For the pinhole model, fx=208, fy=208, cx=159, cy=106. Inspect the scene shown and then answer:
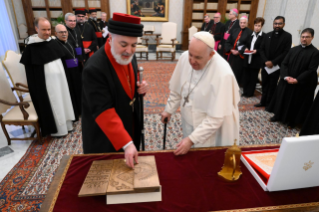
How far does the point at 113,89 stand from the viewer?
1.57 m

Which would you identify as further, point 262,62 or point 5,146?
point 262,62

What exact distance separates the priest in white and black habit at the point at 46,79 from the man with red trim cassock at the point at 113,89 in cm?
185

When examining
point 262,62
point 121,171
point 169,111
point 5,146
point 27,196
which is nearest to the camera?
point 121,171

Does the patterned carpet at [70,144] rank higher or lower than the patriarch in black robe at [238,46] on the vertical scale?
lower

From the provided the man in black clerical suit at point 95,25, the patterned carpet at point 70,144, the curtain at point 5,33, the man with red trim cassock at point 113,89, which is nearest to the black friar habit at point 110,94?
the man with red trim cassock at point 113,89

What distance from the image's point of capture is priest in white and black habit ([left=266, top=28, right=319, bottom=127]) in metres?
3.49

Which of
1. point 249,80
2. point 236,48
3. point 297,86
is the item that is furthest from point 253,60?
point 297,86

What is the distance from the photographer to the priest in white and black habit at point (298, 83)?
3.49 meters

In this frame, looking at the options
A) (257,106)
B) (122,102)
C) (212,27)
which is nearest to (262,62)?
(257,106)

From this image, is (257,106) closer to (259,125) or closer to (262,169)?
(259,125)

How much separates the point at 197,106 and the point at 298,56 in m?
2.88

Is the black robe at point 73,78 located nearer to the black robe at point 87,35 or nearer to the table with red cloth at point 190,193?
the black robe at point 87,35

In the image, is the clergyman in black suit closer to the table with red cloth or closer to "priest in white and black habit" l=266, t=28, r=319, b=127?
"priest in white and black habit" l=266, t=28, r=319, b=127

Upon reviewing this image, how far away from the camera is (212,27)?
777 centimetres
